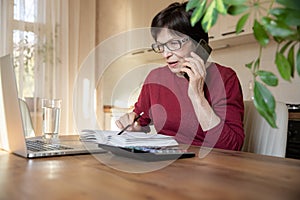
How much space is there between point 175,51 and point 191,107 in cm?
25

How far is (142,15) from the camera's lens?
12.4 feet

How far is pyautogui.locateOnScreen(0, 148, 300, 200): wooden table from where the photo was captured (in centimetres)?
51

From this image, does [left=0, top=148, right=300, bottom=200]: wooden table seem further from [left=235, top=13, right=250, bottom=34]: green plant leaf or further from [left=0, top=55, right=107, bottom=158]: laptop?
[left=235, top=13, right=250, bottom=34]: green plant leaf

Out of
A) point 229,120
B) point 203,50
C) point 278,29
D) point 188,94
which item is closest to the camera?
point 278,29

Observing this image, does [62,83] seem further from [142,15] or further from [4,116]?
[4,116]

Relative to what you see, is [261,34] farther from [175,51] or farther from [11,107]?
[175,51]

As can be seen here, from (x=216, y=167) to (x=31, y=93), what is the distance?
2887mm

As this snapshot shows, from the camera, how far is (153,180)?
0.61 metres

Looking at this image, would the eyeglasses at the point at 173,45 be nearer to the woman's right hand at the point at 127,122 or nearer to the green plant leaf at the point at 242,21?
the woman's right hand at the point at 127,122

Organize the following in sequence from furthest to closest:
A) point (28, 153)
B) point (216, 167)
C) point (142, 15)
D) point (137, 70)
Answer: point (137, 70) < point (142, 15) < point (28, 153) < point (216, 167)

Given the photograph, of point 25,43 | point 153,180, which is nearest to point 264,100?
point 153,180

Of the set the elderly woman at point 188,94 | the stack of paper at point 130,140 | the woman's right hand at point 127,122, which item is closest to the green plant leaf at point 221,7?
the stack of paper at point 130,140

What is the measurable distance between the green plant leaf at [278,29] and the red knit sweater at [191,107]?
0.84 metres

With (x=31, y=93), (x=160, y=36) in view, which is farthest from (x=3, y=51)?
(x=160, y=36)
